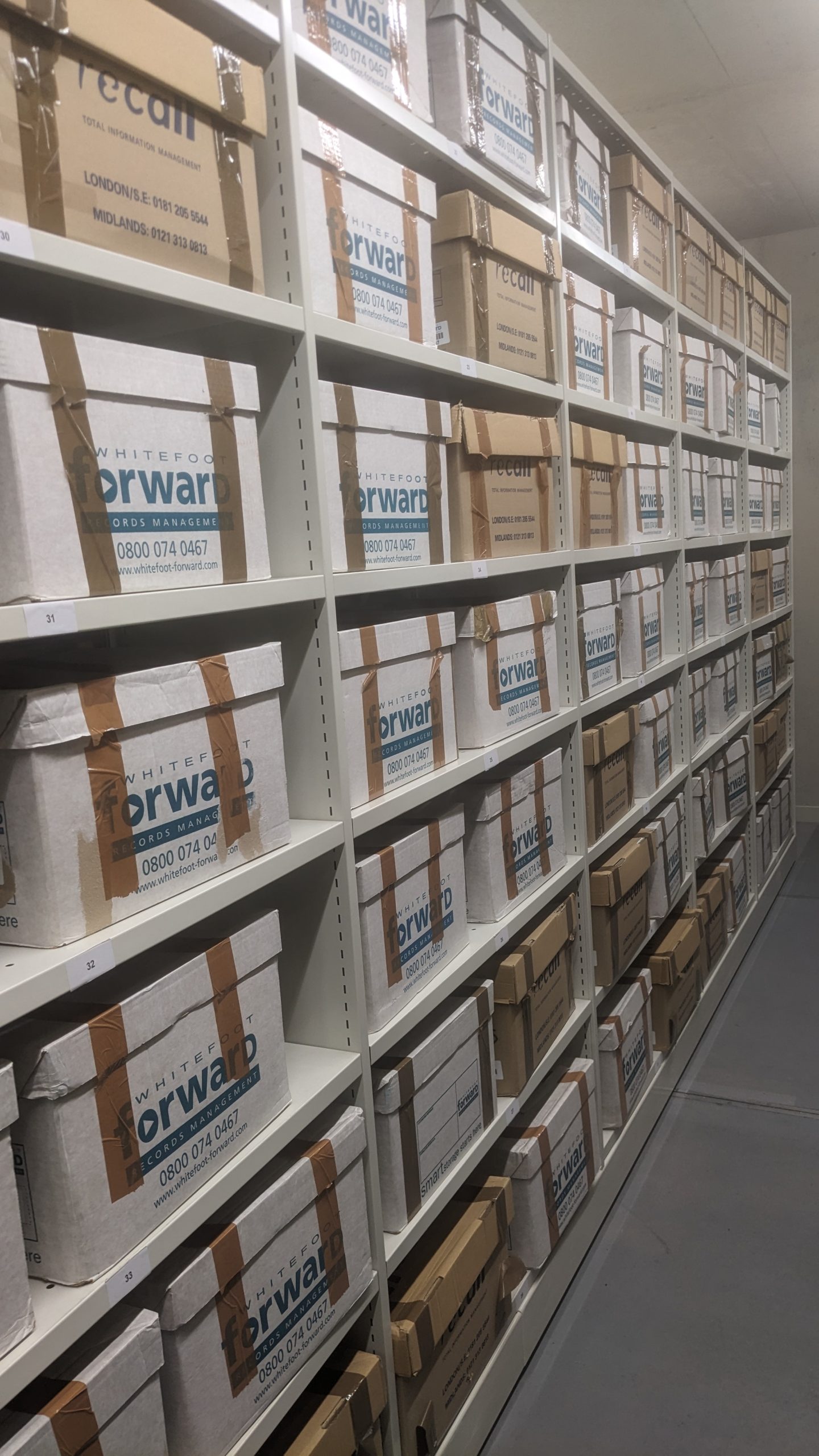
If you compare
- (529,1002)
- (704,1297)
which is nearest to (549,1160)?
(529,1002)

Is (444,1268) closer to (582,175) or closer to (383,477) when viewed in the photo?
(383,477)

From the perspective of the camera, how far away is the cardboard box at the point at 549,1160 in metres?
→ 2.11

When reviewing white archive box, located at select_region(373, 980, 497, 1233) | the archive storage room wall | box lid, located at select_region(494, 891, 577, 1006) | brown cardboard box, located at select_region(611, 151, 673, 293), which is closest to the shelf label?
the archive storage room wall

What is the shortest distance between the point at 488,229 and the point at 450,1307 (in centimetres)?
185

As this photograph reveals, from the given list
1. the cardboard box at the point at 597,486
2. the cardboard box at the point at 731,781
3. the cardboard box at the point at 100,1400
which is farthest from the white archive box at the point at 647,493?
the cardboard box at the point at 100,1400

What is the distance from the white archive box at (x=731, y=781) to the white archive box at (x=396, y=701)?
2.11 metres

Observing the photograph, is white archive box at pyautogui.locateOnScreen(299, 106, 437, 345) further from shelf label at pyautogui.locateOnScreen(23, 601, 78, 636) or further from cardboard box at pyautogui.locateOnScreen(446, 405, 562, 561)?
shelf label at pyautogui.locateOnScreen(23, 601, 78, 636)

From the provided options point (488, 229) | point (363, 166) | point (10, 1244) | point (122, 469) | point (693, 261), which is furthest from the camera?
point (693, 261)

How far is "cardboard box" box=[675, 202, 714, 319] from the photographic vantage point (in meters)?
3.31

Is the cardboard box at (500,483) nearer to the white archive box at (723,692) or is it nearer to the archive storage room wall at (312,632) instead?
the archive storage room wall at (312,632)

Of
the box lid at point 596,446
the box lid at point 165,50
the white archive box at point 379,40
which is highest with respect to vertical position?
the white archive box at point 379,40

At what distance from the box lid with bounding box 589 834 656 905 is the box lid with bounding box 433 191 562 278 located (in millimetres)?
1362

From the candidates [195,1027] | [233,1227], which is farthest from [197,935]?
[233,1227]

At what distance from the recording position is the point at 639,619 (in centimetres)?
297
